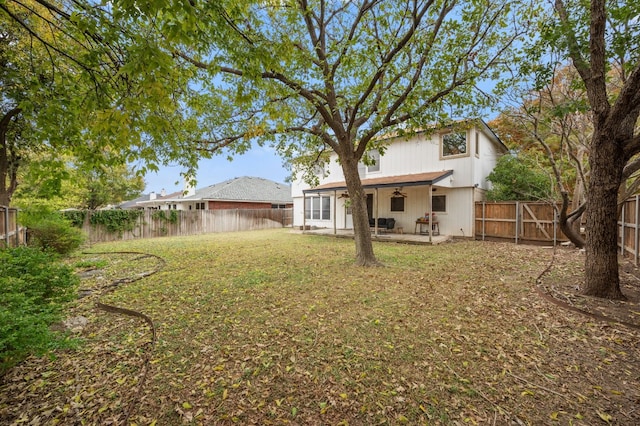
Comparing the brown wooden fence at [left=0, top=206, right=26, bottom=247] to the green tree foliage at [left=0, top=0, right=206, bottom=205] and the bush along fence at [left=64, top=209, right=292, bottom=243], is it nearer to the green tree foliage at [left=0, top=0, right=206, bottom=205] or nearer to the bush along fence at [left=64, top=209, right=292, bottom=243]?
the green tree foliage at [left=0, top=0, right=206, bottom=205]

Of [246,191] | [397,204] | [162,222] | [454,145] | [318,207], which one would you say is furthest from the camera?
[246,191]

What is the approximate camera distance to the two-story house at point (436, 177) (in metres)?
12.8

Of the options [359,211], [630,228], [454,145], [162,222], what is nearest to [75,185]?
[359,211]

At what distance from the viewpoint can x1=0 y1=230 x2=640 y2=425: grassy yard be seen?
7.93ft

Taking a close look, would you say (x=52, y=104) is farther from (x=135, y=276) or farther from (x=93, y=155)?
(x=135, y=276)

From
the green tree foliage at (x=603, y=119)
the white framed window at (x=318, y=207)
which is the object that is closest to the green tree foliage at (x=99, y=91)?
the green tree foliage at (x=603, y=119)

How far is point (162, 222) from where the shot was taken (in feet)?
54.9

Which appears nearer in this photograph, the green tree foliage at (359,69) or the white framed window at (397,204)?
the green tree foliage at (359,69)

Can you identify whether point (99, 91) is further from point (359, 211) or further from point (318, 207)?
point (318, 207)

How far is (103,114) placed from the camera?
289 cm

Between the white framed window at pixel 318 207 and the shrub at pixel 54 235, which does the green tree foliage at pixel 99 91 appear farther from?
the white framed window at pixel 318 207

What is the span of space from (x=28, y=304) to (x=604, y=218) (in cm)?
811

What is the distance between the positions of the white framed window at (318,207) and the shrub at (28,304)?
15073 millimetres

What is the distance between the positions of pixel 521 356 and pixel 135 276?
306 inches
